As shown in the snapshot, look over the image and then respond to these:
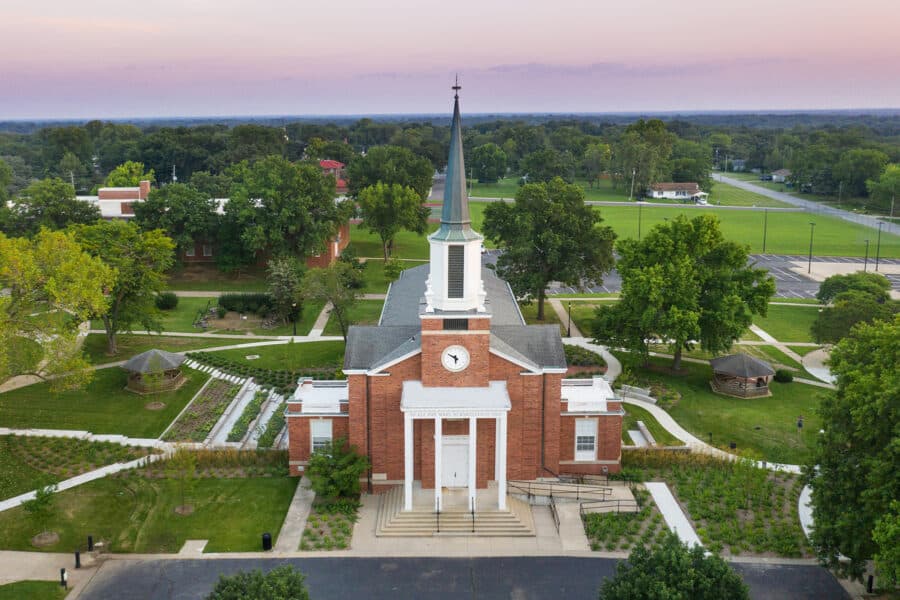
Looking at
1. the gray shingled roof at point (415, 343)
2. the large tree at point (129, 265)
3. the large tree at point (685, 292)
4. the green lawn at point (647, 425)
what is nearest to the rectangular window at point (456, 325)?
the gray shingled roof at point (415, 343)

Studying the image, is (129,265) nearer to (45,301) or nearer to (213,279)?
(45,301)

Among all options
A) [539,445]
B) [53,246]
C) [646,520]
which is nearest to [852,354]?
[646,520]

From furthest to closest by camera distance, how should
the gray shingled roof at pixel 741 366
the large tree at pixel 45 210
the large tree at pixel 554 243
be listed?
1. the large tree at pixel 45 210
2. the large tree at pixel 554 243
3. the gray shingled roof at pixel 741 366

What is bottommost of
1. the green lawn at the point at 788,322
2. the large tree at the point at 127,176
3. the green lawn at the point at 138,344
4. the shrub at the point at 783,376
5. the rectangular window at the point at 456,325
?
the shrub at the point at 783,376

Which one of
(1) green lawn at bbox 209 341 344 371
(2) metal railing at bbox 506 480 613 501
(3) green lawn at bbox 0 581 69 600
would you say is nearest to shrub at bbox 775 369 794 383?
(2) metal railing at bbox 506 480 613 501

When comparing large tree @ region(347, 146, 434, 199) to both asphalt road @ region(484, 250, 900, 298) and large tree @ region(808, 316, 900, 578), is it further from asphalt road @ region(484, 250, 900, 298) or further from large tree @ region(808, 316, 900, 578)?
large tree @ region(808, 316, 900, 578)

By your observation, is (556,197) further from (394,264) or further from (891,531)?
(891,531)

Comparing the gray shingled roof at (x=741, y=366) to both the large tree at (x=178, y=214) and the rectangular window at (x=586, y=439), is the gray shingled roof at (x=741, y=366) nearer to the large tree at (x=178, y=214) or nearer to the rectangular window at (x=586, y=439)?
the rectangular window at (x=586, y=439)

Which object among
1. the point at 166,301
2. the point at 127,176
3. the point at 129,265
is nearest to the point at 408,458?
the point at 129,265
